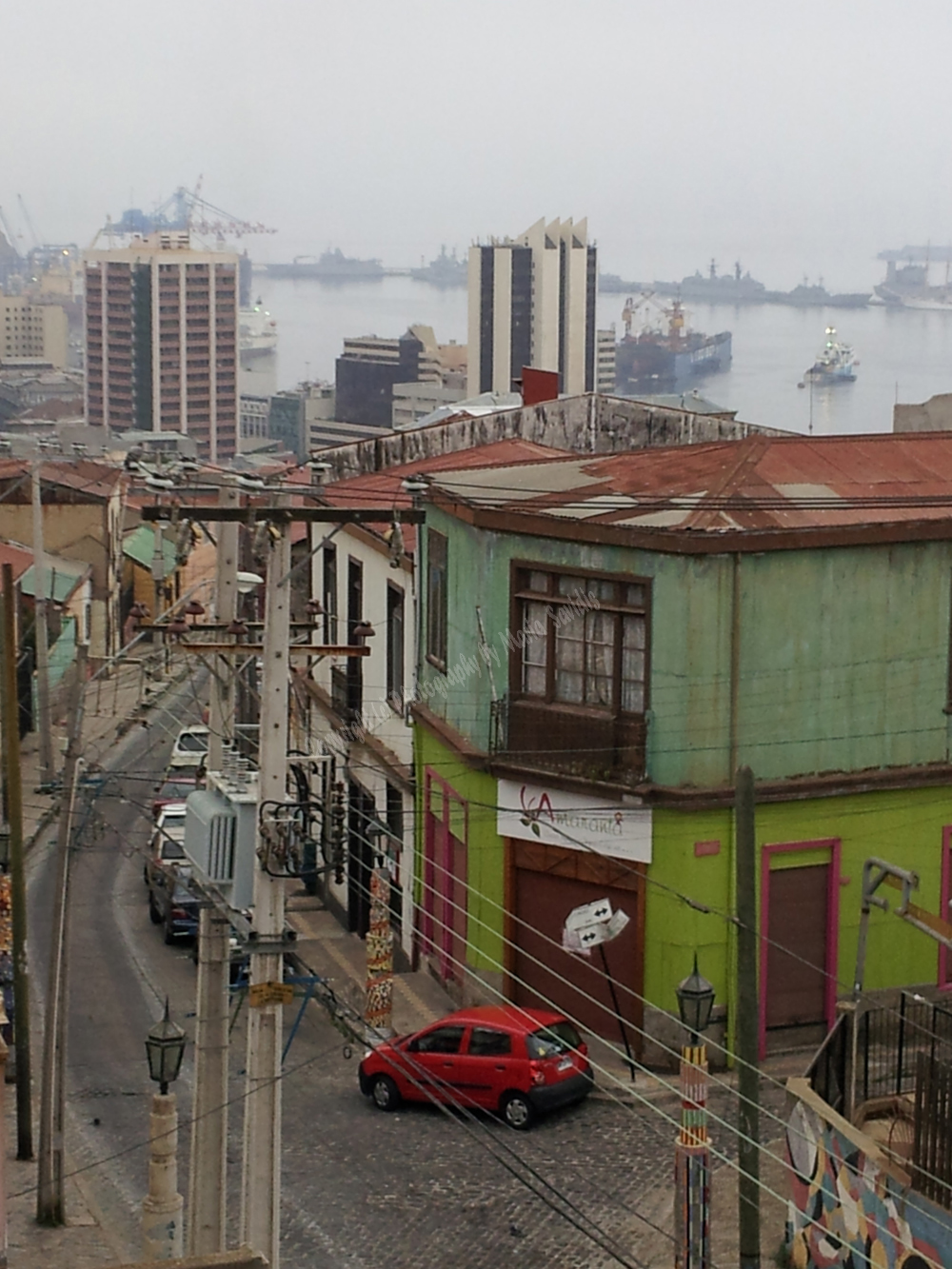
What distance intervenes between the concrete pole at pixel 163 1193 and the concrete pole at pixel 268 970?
2.97 meters

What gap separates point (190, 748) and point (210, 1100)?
95.3ft

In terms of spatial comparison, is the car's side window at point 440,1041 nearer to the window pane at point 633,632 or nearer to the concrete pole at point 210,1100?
the window pane at point 633,632

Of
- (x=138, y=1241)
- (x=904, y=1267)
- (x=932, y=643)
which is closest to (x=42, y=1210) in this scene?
(x=138, y=1241)


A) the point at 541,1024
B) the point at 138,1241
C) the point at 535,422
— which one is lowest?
the point at 138,1241

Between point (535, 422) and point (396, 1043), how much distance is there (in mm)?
24472

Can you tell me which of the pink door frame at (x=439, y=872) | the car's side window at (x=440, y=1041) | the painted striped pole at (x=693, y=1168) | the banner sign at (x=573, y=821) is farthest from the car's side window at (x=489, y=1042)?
the painted striped pole at (x=693, y=1168)

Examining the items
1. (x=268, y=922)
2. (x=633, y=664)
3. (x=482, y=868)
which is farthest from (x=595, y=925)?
(x=268, y=922)

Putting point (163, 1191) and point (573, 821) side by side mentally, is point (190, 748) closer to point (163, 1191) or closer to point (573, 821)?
point (573, 821)

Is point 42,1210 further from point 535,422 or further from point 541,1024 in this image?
point 535,422

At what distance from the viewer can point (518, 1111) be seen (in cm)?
2236

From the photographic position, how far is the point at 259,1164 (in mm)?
14906

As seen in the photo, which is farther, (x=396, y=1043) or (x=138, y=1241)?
(x=396, y=1043)

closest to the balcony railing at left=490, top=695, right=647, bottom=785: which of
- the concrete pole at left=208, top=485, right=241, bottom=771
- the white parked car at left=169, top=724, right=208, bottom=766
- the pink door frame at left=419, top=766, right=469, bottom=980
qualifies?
the pink door frame at left=419, top=766, right=469, bottom=980

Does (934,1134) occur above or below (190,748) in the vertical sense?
above
